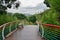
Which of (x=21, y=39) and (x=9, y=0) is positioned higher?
(x=9, y=0)

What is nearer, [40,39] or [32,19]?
[40,39]

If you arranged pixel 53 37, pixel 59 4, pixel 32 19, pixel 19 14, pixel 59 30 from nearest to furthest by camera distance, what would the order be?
pixel 59 30 < pixel 53 37 < pixel 59 4 < pixel 32 19 < pixel 19 14

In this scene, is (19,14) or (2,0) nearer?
(2,0)

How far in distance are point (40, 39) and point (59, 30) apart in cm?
499

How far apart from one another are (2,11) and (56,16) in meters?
9.85

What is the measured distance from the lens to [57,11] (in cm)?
1441

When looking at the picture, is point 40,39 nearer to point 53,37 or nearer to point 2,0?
point 53,37

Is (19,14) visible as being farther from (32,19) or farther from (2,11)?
(2,11)

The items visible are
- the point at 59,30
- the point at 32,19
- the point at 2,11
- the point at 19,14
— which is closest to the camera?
the point at 59,30

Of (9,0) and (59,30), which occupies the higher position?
(9,0)

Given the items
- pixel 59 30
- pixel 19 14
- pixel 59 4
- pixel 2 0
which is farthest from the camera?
pixel 19 14

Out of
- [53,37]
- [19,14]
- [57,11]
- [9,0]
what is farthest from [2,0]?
[19,14]

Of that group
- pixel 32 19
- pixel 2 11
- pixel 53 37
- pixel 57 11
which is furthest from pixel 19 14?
pixel 53 37

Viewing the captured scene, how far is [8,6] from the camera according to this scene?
86.9 ft
